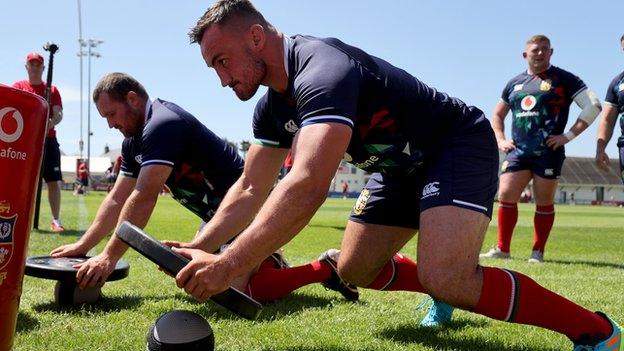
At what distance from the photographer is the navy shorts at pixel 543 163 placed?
729 cm

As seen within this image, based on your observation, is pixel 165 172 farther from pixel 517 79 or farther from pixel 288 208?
pixel 517 79

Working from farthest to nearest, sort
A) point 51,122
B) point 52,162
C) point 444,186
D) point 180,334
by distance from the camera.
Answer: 1. point 52,162
2. point 51,122
3. point 444,186
4. point 180,334

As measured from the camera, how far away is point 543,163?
730cm

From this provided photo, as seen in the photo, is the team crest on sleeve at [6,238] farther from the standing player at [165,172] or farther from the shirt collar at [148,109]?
the shirt collar at [148,109]

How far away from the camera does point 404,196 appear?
3354 mm

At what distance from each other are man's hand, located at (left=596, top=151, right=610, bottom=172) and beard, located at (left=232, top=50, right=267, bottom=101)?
5.52 metres

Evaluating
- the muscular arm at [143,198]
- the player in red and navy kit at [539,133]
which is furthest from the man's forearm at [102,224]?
the player in red and navy kit at [539,133]

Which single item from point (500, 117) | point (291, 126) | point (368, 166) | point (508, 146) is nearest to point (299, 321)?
point (368, 166)

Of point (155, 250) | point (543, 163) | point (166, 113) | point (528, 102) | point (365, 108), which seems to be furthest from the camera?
point (528, 102)

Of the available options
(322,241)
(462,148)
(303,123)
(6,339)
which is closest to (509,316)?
(462,148)

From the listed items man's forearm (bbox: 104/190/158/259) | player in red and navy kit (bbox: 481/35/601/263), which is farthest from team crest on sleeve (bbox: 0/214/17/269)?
player in red and navy kit (bbox: 481/35/601/263)

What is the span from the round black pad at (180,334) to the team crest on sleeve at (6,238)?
65 cm

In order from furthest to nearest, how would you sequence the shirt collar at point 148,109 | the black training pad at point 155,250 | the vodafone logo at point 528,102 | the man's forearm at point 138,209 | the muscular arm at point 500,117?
the muscular arm at point 500,117, the vodafone logo at point 528,102, the shirt collar at point 148,109, the man's forearm at point 138,209, the black training pad at point 155,250

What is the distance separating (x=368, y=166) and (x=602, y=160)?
4.96 meters
